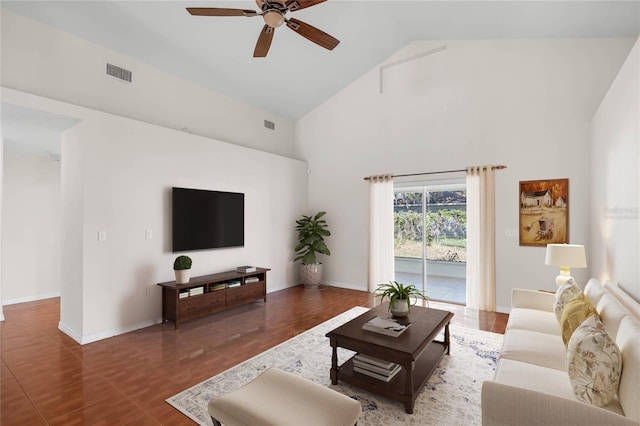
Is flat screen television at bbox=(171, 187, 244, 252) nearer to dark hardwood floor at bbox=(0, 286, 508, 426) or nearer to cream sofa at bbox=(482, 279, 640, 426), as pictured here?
dark hardwood floor at bbox=(0, 286, 508, 426)

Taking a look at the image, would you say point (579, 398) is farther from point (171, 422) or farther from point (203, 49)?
point (203, 49)

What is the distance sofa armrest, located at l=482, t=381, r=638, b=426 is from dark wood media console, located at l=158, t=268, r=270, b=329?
3709mm

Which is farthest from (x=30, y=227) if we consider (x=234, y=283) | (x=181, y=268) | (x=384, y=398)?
(x=384, y=398)

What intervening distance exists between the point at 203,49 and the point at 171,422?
454 cm

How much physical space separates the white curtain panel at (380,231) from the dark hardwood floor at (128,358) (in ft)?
3.16

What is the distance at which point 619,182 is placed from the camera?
294 centimetres

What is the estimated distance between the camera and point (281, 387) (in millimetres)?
1842

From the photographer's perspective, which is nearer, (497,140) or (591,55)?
(591,55)

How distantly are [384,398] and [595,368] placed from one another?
1.44 meters

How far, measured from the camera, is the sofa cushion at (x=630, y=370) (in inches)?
55.0

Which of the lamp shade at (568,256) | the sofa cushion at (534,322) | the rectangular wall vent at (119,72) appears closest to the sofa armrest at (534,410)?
the sofa cushion at (534,322)

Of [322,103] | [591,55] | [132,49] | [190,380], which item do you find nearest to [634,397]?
[190,380]

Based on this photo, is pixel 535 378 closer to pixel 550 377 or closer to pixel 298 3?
pixel 550 377

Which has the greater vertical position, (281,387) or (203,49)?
(203,49)
